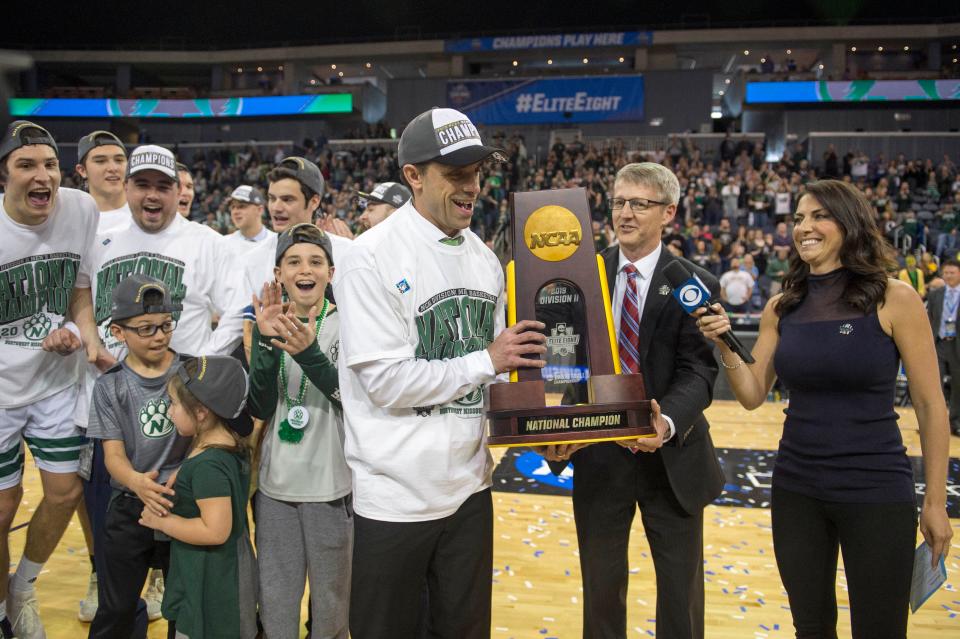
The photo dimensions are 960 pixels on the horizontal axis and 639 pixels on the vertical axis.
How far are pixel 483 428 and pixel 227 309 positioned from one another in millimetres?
1815

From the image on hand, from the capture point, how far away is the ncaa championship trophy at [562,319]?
193 centimetres

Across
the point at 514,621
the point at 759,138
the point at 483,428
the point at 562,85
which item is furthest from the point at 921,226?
the point at 483,428

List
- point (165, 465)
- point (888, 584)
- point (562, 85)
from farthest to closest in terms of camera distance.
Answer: point (562, 85), point (165, 465), point (888, 584)

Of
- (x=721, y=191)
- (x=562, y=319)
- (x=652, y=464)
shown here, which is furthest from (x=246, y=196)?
(x=721, y=191)

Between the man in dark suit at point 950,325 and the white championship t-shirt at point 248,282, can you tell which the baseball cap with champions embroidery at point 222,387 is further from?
the man in dark suit at point 950,325

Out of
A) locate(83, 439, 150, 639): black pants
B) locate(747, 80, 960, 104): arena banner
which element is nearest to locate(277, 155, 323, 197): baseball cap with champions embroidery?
locate(83, 439, 150, 639): black pants

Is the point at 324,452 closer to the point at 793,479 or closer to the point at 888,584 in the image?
the point at 793,479

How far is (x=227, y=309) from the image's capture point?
3.45m

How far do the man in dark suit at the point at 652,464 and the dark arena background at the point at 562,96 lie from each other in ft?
32.0

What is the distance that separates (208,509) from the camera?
96.7 inches

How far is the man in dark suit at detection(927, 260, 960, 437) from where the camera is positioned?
25.6 feet

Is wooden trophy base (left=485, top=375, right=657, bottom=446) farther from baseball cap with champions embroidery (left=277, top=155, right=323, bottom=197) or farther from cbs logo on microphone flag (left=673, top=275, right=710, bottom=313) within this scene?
baseball cap with champions embroidery (left=277, top=155, right=323, bottom=197)

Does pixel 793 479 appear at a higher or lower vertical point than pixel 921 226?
lower

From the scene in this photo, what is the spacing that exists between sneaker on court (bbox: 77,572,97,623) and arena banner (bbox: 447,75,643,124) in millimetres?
22483
